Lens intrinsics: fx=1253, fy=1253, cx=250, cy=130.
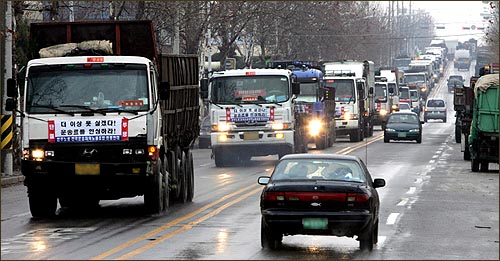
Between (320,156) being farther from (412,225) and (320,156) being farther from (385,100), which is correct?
(385,100)

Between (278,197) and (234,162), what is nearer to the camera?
Answer: (278,197)

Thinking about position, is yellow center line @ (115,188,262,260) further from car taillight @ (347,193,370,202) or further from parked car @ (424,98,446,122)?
parked car @ (424,98,446,122)

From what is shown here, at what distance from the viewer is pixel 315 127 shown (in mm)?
46250

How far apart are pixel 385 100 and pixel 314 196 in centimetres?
5796

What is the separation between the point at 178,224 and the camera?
19.4 m

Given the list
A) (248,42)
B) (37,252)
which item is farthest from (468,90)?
(248,42)

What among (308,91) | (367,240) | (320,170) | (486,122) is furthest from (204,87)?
(367,240)

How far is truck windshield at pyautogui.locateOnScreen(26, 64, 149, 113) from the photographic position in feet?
66.4

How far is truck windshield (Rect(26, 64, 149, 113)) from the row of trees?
12.6 metres

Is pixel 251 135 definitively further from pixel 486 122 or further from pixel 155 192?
pixel 155 192

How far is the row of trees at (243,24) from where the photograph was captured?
45844 millimetres

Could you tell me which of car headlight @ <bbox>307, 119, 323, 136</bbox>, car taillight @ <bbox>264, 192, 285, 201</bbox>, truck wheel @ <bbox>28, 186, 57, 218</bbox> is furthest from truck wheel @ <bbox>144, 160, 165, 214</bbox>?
car headlight @ <bbox>307, 119, 323, 136</bbox>

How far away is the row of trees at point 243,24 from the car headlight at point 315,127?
260 inches

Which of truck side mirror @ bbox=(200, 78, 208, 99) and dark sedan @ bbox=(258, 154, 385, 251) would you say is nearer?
dark sedan @ bbox=(258, 154, 385, 251)
